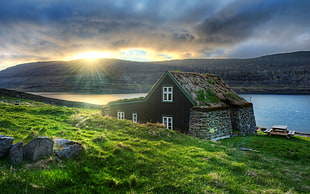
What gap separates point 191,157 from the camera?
34.7 ft

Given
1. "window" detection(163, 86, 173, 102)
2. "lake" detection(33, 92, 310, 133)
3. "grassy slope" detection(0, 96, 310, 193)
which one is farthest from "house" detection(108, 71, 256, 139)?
"lake" detection(33, 92, 310, 133)

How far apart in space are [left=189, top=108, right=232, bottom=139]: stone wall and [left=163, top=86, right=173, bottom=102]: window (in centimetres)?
341

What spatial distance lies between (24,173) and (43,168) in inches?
22.9

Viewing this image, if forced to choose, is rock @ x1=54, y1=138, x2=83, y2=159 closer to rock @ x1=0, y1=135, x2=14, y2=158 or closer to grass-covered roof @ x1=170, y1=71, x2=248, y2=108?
rock @ x1=0, y1=135, x2=14, y2=158

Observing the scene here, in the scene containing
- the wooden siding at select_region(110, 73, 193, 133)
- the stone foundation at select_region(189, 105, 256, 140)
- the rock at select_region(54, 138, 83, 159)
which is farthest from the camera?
the wooden siding at select_region(110, 73, 193, 133)

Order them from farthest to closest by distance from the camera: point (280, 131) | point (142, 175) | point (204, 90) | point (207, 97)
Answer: point (280, 131) → point (204, 90) → point (207, 97) → point (142, 175)

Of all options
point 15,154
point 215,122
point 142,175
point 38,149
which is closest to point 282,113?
point 215,122

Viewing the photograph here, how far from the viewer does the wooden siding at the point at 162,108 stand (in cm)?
2339

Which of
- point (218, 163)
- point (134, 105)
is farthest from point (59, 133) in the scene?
point (134, 105)

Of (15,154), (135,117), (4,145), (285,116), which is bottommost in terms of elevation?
(285,116)

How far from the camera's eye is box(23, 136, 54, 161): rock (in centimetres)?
733

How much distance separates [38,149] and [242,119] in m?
26.3

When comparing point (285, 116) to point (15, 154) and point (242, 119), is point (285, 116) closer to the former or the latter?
point (242, 119)

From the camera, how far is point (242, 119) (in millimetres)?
28016
